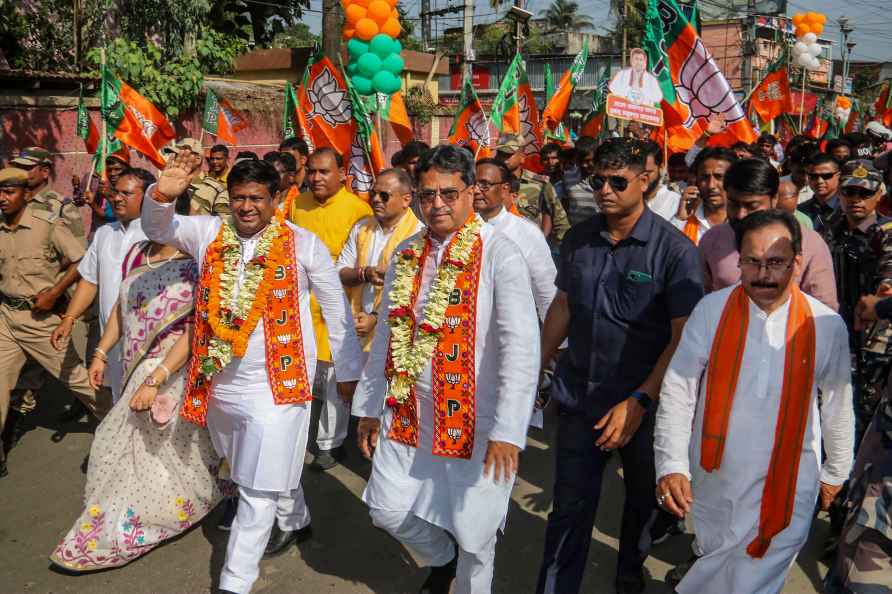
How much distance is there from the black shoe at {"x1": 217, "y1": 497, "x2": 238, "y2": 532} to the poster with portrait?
5.06 m

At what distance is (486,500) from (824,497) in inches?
52.4

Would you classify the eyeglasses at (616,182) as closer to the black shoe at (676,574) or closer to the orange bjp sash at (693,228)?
the orange bjp sash at (693,228)

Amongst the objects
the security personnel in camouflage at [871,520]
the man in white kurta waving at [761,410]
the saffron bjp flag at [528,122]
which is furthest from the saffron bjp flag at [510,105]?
the security personnel in camouflage at [871,520]

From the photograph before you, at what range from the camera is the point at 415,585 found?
13.4 feet

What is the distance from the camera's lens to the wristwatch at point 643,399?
11.2 ft

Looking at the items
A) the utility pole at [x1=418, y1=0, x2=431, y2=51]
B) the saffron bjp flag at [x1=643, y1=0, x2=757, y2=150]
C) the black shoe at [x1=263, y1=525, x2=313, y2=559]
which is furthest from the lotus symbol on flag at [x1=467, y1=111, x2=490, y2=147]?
the utility pole at [x1=418, y1=0, x2=431, y2=51]

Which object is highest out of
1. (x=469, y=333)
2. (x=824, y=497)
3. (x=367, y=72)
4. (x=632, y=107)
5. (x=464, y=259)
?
(x=367, y=72)

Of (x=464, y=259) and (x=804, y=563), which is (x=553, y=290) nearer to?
(x=464, y=259)

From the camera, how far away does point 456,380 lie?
3.51m

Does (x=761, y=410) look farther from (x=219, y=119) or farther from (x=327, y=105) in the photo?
(x=219, y=119)

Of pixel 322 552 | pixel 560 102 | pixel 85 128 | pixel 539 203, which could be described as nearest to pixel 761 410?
pixel 322 552

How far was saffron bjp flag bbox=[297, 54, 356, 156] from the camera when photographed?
26.5ft

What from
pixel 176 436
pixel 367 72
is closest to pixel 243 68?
pixel 367 72

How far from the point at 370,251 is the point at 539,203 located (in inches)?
112
